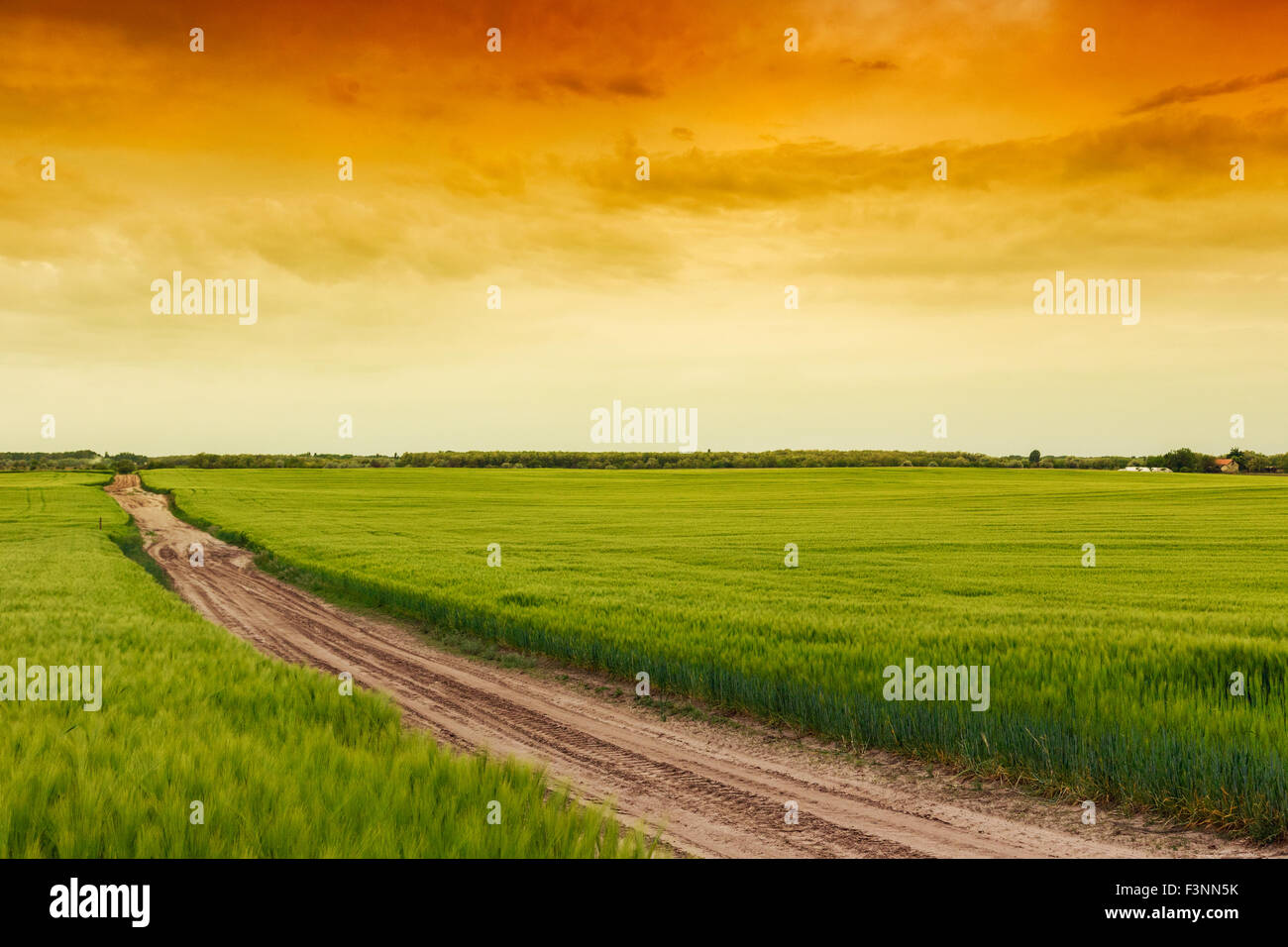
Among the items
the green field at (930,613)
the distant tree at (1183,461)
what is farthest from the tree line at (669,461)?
the green field at (930,613)

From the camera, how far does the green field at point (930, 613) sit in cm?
884

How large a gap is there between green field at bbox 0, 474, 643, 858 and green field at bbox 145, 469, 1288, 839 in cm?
527

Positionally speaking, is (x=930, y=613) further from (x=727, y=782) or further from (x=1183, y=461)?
(x=1183, y=461)

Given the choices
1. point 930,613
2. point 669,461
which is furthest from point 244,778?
point 669,461

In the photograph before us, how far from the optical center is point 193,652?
1265 cm

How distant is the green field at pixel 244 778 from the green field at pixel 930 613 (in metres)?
5.27

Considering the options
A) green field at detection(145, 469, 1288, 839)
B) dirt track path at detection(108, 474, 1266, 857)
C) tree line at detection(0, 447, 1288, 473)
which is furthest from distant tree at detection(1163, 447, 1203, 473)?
dirt track path at detection(108, 474, 1266, 857)

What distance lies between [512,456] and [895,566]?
139220mm

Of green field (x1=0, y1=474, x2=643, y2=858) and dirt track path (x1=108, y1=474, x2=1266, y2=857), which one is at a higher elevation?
green field (x1=0, y1=474, x2=643, y2=858)

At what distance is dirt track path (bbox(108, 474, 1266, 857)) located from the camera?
7387 mm

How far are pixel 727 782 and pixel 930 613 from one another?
10.1 meters

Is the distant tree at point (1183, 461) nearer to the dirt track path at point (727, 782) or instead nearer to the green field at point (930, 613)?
the green field at point (930, 613)

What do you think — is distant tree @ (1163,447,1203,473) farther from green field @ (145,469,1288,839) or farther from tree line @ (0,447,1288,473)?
green field @ (145,469,1288,839)
